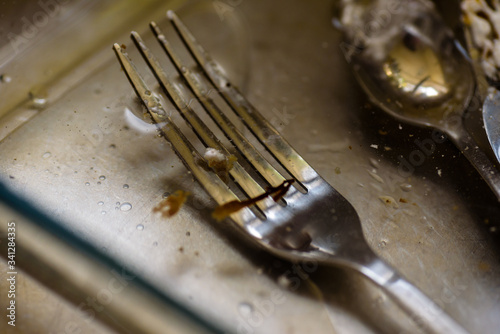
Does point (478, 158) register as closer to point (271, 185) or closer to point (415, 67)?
point (415, 67)

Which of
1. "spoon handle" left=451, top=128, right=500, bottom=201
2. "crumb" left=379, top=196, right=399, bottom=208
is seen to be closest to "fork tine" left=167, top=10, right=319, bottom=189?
"crumb" left=379, top=196, right=399, bottom=208

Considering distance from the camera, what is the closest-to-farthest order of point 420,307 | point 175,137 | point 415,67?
1. point 420,307
2. point 175,137
3. point 415,67

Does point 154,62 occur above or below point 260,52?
above

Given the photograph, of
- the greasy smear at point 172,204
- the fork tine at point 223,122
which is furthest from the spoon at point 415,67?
the greasy smear at point 172,204

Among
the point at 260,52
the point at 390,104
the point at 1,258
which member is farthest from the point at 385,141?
the point at 1,258

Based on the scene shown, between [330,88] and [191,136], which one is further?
[330,88]

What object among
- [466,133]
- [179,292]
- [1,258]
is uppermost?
[1,258]

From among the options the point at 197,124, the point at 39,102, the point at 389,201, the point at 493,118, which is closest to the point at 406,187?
the point at 389,201

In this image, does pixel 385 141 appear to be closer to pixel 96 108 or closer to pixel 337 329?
pixel 337 329
